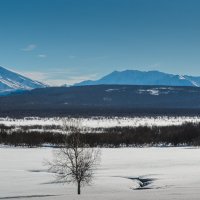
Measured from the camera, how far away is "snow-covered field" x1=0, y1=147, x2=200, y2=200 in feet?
71.8

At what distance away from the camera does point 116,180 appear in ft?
108

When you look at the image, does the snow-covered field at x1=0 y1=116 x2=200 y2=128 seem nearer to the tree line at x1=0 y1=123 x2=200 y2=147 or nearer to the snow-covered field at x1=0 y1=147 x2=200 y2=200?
the tree line at x1=0 y1=123 x2=200 y2=147

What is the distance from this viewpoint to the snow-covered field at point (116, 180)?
21.9m

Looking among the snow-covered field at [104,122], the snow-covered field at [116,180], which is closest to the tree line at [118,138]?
the snow-covered field at [116,180]

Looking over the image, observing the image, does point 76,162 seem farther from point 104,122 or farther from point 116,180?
point 104,122

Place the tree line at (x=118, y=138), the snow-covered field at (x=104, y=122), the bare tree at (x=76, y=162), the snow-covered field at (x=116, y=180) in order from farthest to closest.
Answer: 1. the snow-covered field at (x=104, y=122)
2. the tree line at (x=118, y=138)
3. the bare tree at (x=76, y=162)
4. the snow-covered field at (x=116, y=180)

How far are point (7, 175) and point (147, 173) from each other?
10988 millimetres

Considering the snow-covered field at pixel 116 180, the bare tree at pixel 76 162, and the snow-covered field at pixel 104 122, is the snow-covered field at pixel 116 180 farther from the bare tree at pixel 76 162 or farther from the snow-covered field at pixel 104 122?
the snow-covered field at pixel 104 122

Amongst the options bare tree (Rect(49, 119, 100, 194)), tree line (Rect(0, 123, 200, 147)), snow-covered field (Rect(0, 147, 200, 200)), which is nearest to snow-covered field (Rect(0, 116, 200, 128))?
tree line (Rect(0, 123, 200, 147))

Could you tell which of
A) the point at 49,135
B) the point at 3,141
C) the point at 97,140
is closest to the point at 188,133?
the point at 97,140

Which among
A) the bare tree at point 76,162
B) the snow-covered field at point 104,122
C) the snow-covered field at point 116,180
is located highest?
the snow-covered field at point 104,122

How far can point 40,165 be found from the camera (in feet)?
149

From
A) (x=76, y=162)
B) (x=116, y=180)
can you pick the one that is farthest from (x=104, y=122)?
(x=76, y=162)

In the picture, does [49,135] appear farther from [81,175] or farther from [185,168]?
[81,175]
